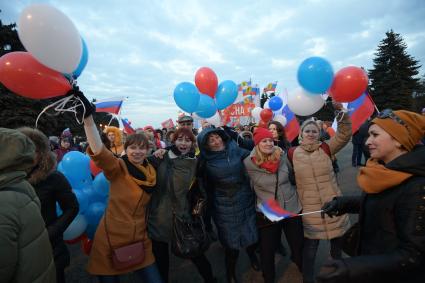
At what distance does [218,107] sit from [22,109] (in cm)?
1342

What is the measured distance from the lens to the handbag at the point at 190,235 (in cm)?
244

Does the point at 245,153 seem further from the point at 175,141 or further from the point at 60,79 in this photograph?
the point at 60,79

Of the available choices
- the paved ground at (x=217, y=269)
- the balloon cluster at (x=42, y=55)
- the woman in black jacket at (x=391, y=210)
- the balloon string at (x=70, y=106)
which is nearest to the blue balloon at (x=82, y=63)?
the balloon cluster at (x=42, y=55)

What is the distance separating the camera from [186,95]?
411cm

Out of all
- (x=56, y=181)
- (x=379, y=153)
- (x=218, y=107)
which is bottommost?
(x=56, y=181)

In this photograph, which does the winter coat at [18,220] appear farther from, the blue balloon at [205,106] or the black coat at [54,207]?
the blue balloon at [205,106]

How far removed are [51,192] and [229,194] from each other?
1.68 metres

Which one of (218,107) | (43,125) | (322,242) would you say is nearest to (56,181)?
(218,107)

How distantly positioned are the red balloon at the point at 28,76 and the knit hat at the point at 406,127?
2207 mm

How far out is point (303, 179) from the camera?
270 cm

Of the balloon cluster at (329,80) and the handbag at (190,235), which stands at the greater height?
the balloon cluster at (329,80)

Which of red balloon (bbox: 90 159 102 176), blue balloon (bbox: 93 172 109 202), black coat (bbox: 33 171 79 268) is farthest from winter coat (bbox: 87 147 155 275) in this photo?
red balloon (bbox: 90 159 102 176)

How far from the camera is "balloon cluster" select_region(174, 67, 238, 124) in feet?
13.6

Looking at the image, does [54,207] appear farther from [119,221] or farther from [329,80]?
[329,80]
